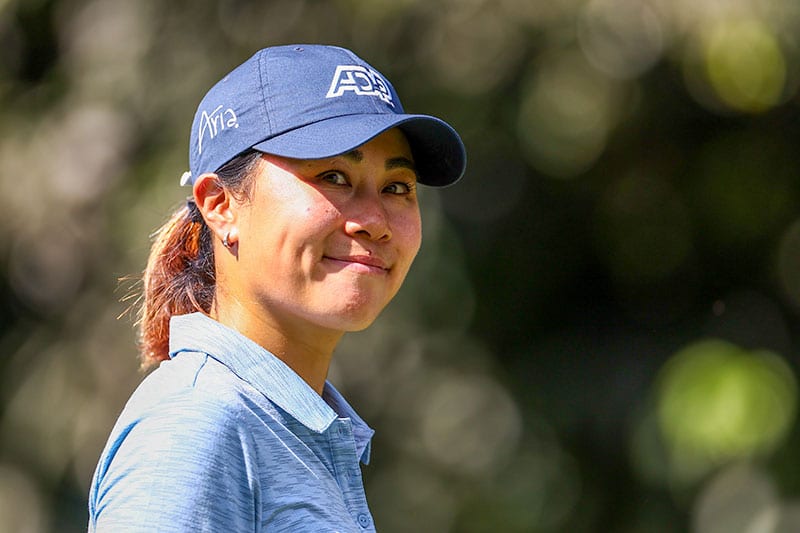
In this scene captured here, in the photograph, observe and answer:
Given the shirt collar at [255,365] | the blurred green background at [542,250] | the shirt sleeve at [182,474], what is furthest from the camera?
the blurred green background at [542,250]

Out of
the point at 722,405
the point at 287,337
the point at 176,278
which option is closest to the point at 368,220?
the point at 287,337

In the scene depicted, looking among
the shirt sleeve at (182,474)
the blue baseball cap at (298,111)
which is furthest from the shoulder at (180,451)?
the blue baseball cap at (298,111)

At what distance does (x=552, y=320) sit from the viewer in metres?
3.20

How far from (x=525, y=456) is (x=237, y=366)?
6.89ft

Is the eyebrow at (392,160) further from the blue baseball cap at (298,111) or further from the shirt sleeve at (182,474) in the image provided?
the shirt sleeve at (182,474)

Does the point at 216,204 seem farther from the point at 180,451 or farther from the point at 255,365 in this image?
the point at 180,451

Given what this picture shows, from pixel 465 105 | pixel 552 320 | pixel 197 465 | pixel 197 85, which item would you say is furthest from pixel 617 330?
pixel 197 465

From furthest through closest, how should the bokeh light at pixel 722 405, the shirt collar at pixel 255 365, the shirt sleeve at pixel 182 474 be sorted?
the bokeh light at pixel 722 405 → the shirt collar at pixel 255 365 → the shirt sleeve at pixel 182 474

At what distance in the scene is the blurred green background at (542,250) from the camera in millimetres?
A: 2877

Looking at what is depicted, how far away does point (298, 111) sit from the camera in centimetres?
114

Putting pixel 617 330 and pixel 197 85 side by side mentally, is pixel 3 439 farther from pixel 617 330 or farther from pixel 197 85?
pixel 617 330

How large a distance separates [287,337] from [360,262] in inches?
4.5

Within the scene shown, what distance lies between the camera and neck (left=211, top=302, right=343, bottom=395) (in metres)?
1.18

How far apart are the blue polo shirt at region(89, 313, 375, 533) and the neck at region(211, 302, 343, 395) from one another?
0.05m
